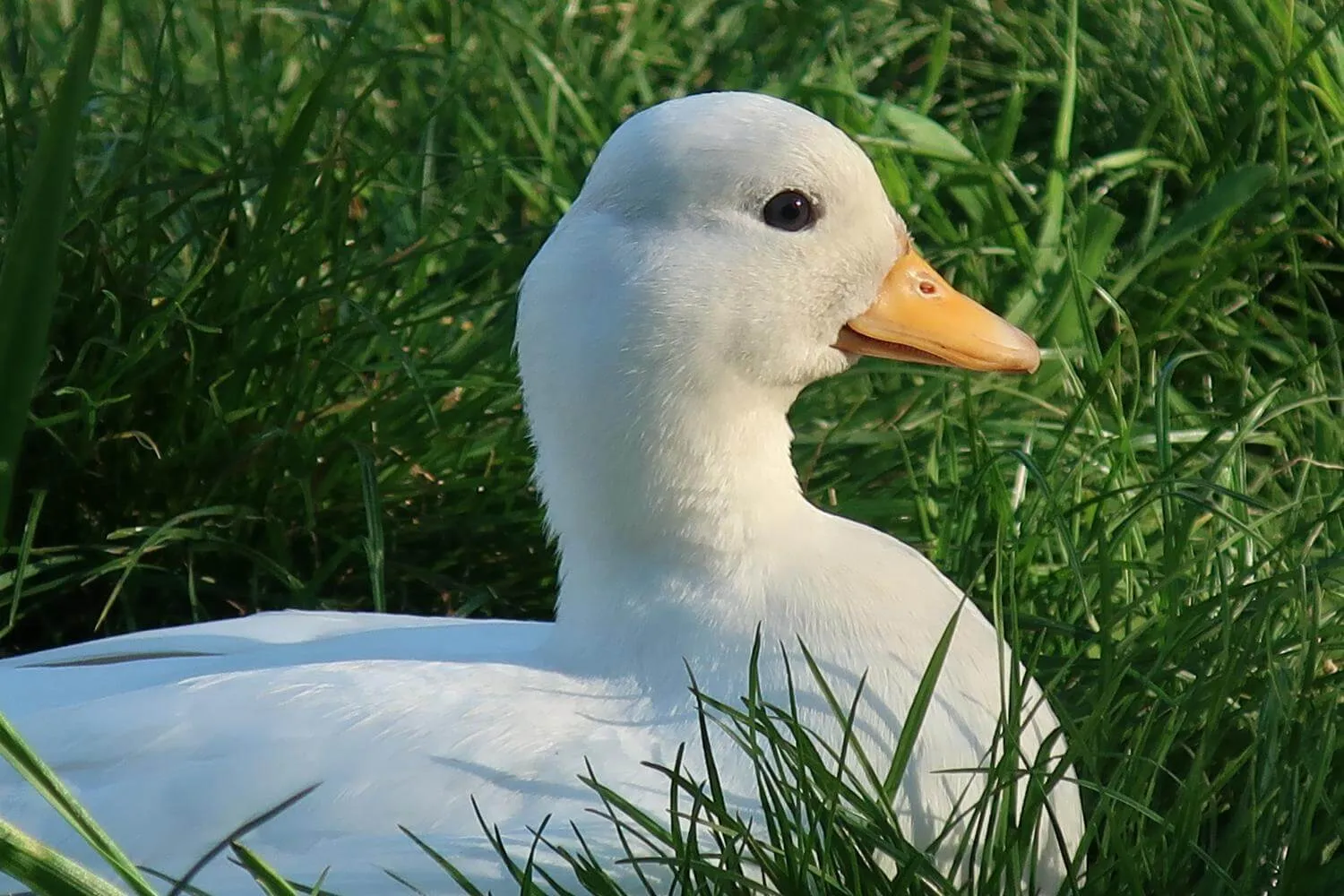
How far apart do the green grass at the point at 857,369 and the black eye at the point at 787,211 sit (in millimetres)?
475

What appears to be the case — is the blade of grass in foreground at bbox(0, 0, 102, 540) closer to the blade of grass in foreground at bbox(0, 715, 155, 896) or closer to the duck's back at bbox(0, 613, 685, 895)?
the blade of grass in foreground at bbox(0, 715, 155, 896)

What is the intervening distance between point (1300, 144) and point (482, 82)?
5.22ft

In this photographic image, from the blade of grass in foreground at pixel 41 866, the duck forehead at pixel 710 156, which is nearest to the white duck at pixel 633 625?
the duck forehead at pixel 710 156

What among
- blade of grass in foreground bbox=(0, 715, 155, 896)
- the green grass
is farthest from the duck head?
blade of grass in foreground bbox=(0, 715, 155, 896)

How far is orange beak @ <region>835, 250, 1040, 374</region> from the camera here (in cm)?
221

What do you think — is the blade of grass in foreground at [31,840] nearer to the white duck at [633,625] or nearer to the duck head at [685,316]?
the white duck at [633,625]

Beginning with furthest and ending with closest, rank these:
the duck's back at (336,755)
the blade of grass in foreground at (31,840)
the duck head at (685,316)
Result: the duck head at (685,316) < the duck's back at (336,755) < the blade of grass in foreground at (31,840)

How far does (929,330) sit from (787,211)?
0.89 feet

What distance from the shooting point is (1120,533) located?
2.41 m

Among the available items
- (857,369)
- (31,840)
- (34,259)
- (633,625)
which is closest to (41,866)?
(31,840)

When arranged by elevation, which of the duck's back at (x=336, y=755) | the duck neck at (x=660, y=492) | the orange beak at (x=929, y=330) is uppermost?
the orange beak at (x=929, y=330)

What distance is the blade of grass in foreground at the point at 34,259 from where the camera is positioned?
790 mm

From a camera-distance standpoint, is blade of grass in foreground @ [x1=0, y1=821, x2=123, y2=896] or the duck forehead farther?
the duck forehead

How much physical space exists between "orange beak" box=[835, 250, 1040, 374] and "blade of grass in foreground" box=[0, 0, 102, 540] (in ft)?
4.76
